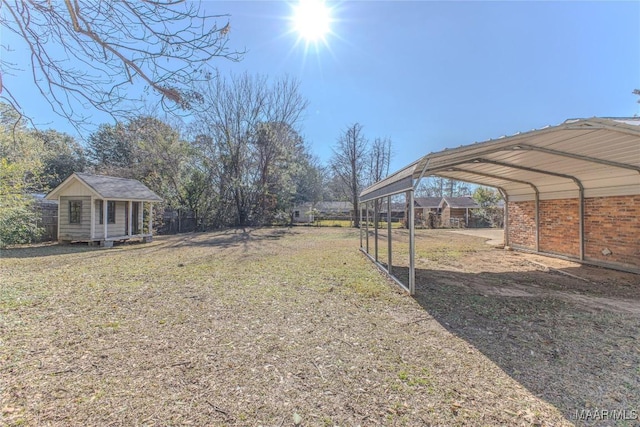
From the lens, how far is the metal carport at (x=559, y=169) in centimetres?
435

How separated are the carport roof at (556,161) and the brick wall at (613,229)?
0.24 metres

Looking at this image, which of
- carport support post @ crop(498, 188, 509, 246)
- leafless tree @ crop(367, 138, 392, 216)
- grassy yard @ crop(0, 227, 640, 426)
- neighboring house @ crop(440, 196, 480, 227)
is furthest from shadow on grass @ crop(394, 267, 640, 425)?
neighboring house @ crop(440, 196, 480, 227)

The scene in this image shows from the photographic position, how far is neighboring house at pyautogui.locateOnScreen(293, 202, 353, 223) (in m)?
29.7

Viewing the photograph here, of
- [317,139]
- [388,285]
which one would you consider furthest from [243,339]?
[317,139]

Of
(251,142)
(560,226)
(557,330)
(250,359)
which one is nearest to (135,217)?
(251,142)

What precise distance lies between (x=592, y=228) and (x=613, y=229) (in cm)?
52

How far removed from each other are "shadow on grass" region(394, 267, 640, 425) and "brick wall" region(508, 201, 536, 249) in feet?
11.5

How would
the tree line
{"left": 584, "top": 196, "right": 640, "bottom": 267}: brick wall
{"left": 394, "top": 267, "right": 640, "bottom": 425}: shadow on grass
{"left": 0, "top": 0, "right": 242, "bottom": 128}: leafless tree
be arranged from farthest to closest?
the tree line < {"left": 584, "top": 196, "right": 640, "bottom": 267}: brick wall < {"left": 0, "top": 0, "right": 242, "bottom": 128}: leafless tree < {"left": 394, "top": 267, "right": 640, "bottom": 425}: shadow on grass

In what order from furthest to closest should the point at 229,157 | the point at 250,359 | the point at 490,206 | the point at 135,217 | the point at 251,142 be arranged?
the point at 490,206 → the point at 251,142 → the point at 229,157 → the point at 135,217 → the point at 250,359

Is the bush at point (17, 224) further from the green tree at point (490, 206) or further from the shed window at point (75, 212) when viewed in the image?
the green tree at point (490, 206)

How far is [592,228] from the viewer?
283 inches

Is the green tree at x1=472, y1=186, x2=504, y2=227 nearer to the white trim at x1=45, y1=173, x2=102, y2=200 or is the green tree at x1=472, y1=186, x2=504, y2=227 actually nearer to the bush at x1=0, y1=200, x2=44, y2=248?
the white trim at x1=45, y1=173, x2=102, y2=200

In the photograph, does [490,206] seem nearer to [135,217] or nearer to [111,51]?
[135,217]

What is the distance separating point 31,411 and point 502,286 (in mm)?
6260
